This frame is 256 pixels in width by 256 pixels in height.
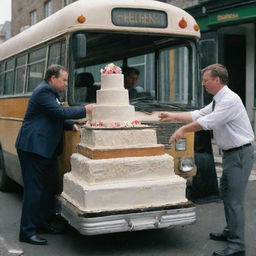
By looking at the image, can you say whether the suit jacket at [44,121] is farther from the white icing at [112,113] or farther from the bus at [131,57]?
the bus at [131,57]

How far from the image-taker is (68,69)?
257 inches

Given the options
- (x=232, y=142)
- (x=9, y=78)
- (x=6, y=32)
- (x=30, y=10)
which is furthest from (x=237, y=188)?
(x=6, y=32)

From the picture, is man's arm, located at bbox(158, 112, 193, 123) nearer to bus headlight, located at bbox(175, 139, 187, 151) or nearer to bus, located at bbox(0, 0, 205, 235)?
bus, located at bbox(0, 0, 205, 235)

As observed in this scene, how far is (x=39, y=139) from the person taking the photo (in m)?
6.04

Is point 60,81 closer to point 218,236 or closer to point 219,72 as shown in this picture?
point 219,72

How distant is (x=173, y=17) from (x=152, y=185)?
264 centimetres

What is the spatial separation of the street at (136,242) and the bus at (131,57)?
1.36 feet

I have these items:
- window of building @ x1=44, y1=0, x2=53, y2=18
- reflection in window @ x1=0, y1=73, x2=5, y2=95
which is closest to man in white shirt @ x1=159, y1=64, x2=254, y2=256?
reflection in window @ x1=0, y1=73, x2=5, y2=95

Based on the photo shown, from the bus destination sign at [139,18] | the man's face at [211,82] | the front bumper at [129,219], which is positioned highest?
the bus destination sign at [139,18]

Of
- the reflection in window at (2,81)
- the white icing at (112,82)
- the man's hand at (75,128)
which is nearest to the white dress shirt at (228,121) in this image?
the white icing at (112,82)

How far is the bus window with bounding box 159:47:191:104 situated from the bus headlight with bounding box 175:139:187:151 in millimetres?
706

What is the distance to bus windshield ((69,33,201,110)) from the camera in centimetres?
672

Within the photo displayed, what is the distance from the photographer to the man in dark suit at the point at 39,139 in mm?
6023

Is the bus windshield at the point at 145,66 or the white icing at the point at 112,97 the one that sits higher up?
the bus windshield at the point at 145,66
